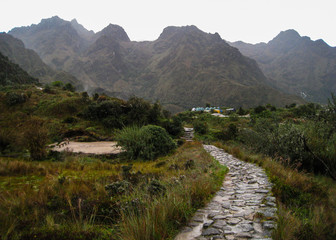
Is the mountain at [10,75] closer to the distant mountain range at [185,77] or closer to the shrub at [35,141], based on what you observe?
the distant mountain range at [185,77]

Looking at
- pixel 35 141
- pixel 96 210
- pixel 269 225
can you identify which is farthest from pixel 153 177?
pixel 35 141

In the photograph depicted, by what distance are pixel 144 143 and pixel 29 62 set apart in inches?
5666

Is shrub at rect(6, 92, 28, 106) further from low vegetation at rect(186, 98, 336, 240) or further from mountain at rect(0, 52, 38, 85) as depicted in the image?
mountain at rect(0, 52, 38, 85)

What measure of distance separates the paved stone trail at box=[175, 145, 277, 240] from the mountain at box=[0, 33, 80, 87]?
111682mm

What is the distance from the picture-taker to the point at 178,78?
468ft

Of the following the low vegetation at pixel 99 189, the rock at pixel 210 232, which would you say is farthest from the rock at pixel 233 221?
the low vegetation at pixel 99 189

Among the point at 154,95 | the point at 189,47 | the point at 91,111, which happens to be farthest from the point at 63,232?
the point at 189,47

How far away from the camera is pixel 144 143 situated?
1027 cm

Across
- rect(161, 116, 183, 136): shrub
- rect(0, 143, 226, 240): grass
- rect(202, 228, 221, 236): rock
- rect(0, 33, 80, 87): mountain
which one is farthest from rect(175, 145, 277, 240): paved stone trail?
rect(0, 33, 80, 87): mountain

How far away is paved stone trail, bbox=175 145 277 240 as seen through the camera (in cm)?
258

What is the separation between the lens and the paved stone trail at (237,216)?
2.58 metres

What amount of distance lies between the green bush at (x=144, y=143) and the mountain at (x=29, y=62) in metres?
104

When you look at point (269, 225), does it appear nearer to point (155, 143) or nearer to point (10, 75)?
point (155, 143)

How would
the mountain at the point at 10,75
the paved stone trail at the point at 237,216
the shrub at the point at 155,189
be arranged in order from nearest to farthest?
the paved stone trail at the point at 237,216
the shrub at the point at 155,189
the mountain at the point at 10,75
